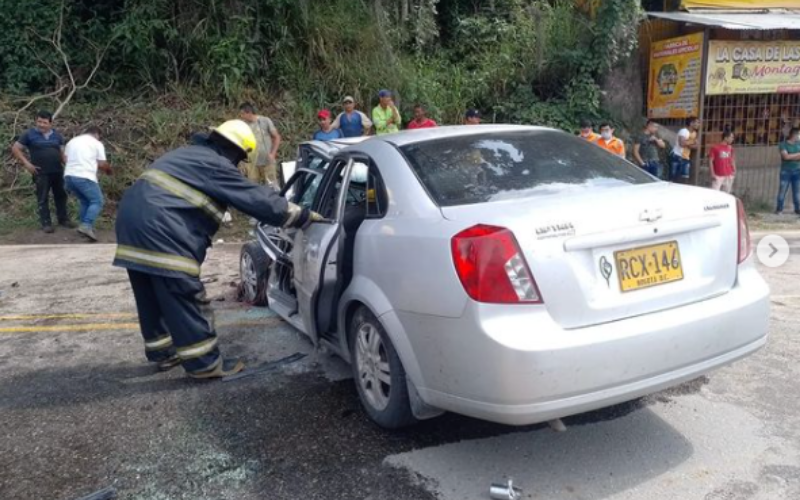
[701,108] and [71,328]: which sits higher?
[701,108]

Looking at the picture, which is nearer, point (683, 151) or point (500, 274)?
point (500, 274)

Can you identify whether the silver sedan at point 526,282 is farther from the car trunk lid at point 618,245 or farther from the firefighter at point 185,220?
the firefighter at point 185,220

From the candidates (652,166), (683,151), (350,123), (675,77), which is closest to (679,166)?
(683,151)

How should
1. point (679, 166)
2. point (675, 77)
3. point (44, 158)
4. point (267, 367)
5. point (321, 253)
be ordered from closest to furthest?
1. point (321, 253)
2. point (267, 367)
3. point (44, 158)
4. point (679, 166)
5. point (675, 77)

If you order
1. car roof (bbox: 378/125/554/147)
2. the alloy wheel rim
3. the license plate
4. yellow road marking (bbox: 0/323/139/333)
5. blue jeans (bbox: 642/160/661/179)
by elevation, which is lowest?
yellow road marking (bbox: 0/323/139/333)

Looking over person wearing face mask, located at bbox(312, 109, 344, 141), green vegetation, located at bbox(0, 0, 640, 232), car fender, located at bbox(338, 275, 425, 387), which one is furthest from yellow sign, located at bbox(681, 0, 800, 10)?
car fender, located at bbox(338, 275, 425, 387)

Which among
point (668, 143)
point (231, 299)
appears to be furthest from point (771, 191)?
point (231, 299)

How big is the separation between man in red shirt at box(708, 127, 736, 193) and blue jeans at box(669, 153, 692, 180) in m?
0.41

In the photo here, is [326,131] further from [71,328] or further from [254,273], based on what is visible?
[71,328]

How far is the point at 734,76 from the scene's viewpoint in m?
11.9

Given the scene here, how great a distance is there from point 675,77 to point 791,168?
2.55 meters

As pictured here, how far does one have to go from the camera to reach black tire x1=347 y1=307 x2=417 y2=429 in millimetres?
3117

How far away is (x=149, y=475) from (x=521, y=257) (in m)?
1.93

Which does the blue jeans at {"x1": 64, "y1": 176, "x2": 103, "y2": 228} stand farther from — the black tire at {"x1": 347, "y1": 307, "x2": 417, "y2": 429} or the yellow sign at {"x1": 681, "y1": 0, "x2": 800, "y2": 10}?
the yellow sign at {"x1": 681, "y1": 0, "x2": 800, "y2": 10}
